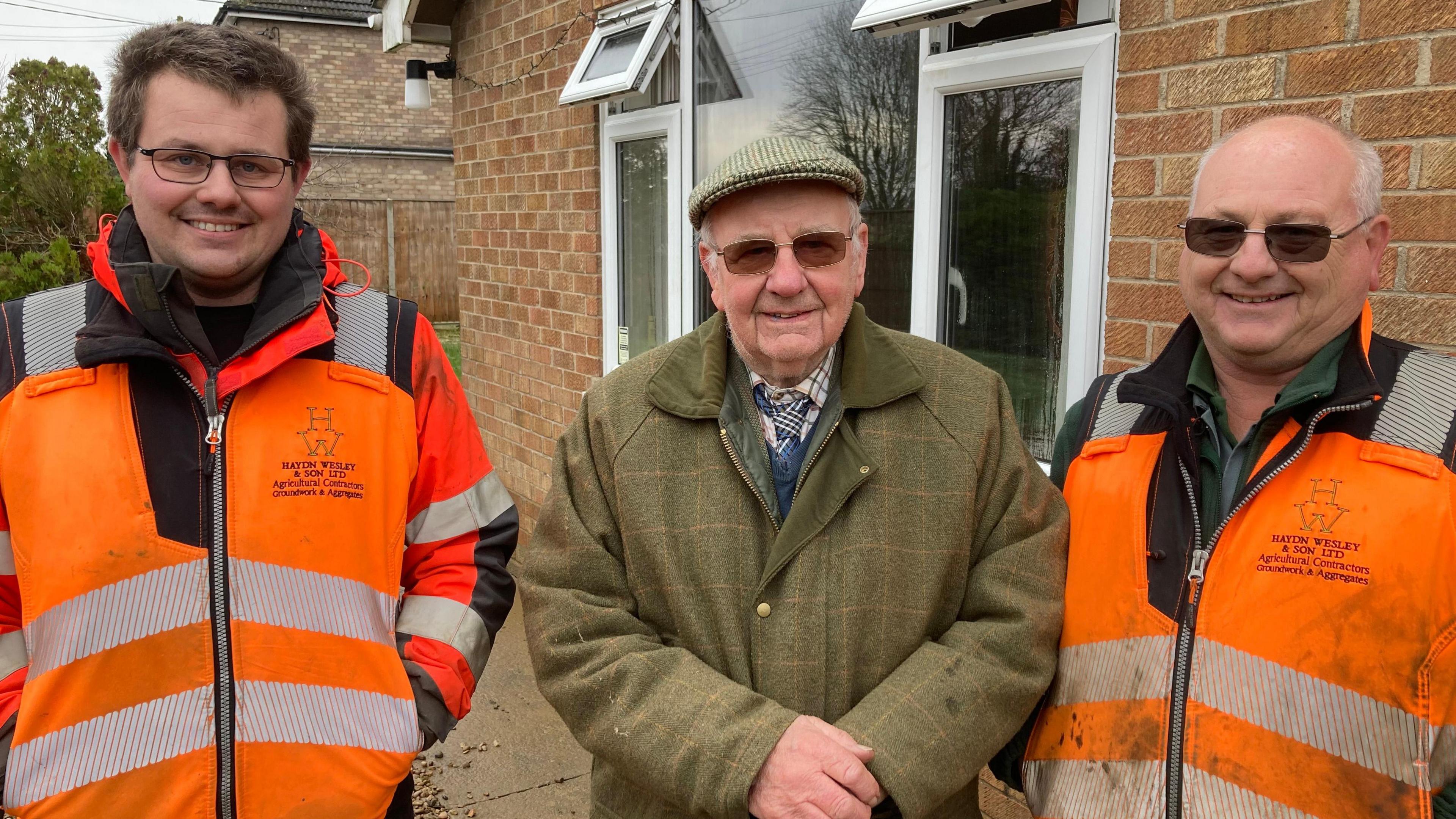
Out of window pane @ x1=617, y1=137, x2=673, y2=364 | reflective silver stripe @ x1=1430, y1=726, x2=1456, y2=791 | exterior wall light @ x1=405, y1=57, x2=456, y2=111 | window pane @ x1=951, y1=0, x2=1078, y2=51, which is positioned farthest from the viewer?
exterior wall light @ x1=405, y1=57, x2=456, y2=111

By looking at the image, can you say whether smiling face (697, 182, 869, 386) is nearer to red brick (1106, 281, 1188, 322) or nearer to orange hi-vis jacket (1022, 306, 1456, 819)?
orange hi-vis jacket (1022, 306, 1456, 819)

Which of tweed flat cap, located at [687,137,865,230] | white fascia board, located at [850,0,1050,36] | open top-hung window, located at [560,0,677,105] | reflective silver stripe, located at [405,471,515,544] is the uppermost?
open top-hung window, located at [560,0,677,105]

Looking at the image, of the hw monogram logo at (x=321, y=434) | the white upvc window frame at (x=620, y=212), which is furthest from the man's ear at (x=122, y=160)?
the white upvc window frame at (x=620, y=212)

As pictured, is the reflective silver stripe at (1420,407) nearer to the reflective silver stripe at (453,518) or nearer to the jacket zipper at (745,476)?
the jacket zipper at (745,476)

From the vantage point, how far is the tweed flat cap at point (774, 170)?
1.87m

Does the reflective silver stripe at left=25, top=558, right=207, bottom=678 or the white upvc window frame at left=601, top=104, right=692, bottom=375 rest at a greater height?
the white upvc window frame at left=601, top=104, right=692, bottom=375

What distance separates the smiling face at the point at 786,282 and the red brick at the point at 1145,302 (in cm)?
115

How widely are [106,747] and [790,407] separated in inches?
56.6

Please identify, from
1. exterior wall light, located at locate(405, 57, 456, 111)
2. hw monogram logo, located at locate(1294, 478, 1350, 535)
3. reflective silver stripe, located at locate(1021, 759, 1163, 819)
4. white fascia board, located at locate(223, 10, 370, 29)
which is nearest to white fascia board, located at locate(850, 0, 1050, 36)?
hw monogram logo, located at locate(1294, 478, 1350, 535)

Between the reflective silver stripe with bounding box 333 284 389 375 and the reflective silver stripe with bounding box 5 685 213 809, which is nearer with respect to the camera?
the reflective silver stripe with bounding box 5 685 213 809

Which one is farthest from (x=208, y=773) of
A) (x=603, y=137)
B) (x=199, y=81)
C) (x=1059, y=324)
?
(x=603, y=137)

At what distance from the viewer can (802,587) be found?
1.87 meters

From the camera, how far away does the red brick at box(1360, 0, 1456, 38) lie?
2137 millimetres

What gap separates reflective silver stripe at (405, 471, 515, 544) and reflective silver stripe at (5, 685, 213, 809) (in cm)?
52
